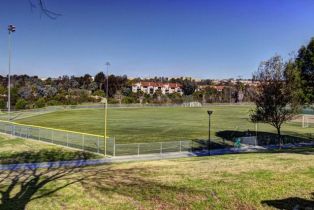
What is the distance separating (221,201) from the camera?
1226 cm

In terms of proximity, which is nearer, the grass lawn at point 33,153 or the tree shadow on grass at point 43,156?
the tree shadow on grass at point 43,156

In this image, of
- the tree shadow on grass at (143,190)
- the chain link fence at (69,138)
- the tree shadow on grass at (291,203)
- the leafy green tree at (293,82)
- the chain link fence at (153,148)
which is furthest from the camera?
the leafy green tree at (293,82)

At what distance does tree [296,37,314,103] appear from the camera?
1743 inches

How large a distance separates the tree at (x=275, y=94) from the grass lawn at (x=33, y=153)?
1607 centimetres

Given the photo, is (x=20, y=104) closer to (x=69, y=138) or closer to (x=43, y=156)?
(x=69, y=138)

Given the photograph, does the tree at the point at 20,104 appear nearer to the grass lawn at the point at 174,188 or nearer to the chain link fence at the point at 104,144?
the chain link fence at the point at 104,144

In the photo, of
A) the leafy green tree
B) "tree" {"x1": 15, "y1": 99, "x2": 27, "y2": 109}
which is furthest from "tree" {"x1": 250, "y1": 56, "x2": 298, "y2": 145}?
"tree" {"x1": 15, "y1": 99, "x2": 27, "y2": 109}

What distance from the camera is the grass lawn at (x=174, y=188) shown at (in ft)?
40.4

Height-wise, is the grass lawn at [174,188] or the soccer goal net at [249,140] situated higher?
the grass lawn at [174,188]

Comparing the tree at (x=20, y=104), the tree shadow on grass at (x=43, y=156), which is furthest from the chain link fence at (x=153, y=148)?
the tree at (x=20, y=104)

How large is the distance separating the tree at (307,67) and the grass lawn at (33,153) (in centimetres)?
2573

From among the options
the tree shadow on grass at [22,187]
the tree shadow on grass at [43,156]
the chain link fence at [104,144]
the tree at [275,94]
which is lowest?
the tree shadow on grass at [43,156]

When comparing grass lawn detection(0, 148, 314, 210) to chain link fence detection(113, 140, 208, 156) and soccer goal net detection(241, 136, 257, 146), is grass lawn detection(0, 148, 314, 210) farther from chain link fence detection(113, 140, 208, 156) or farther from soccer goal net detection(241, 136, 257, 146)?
soccer goal net detection(241, 136, 257, 146)

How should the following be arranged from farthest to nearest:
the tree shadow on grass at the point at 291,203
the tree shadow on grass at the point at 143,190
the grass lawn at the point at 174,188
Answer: the tree shadow on grass at the point at 143,190, the grass lawn at the point at 174,188, the tree shadow on grass at the point at 291,203
